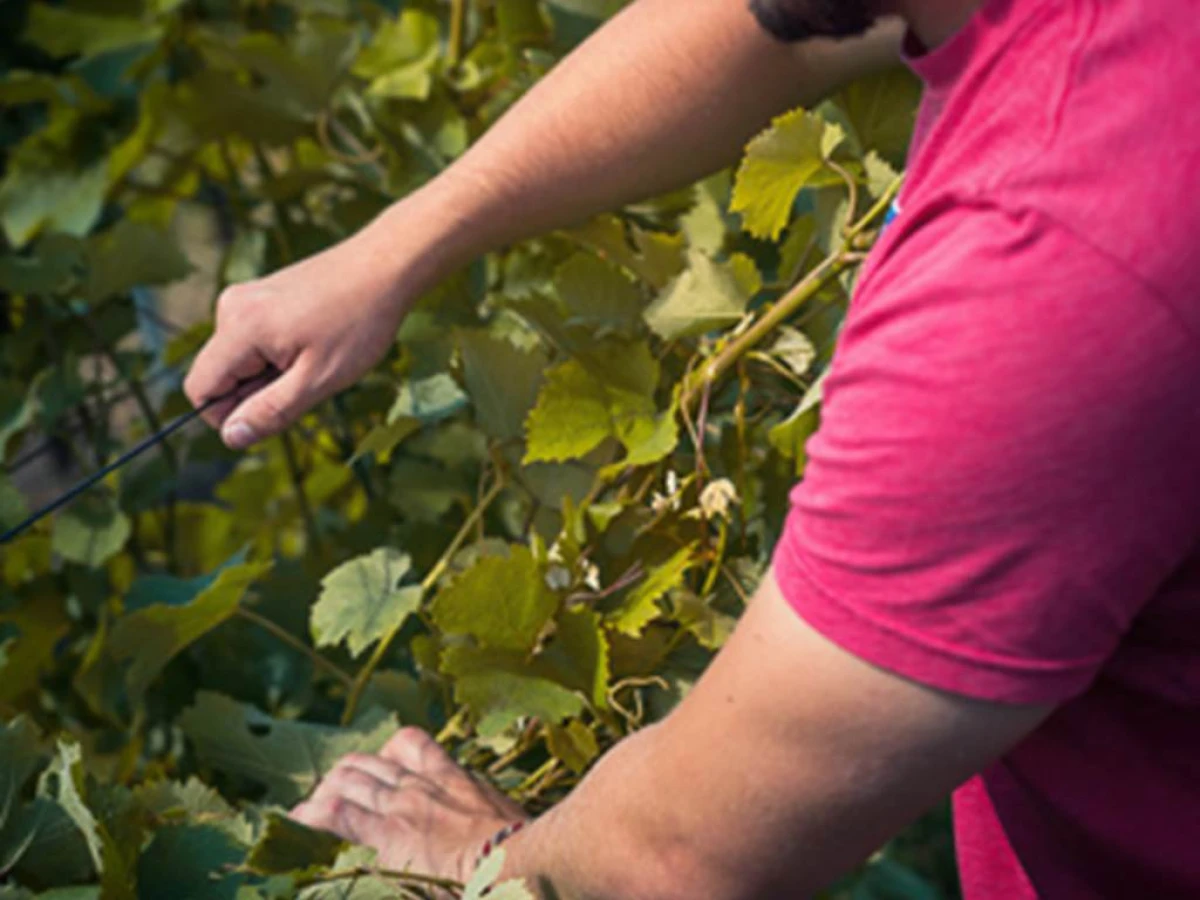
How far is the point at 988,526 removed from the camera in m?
0.70

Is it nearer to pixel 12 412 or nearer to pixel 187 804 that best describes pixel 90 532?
pixel 12 412

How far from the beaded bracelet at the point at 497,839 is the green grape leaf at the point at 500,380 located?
1.06 feet

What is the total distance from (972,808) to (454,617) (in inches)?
14.8

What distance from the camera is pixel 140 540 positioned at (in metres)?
2.02

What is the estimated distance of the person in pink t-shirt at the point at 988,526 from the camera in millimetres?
676

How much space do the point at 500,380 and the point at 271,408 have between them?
0.66 feet

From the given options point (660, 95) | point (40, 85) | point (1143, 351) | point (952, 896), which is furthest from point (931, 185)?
point (952, 896)

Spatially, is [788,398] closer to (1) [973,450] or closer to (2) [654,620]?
(2) [654,620]

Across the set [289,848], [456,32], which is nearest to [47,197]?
[456,32]

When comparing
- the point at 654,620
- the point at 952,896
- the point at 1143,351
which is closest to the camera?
the point at 1143,351

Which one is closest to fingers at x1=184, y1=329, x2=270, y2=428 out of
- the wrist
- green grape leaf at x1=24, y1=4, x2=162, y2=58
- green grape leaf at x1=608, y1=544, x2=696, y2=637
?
the wrist

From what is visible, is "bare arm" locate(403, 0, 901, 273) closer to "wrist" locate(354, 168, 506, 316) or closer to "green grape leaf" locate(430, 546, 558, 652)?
"wrist" locate(354, 168, 506, 316)

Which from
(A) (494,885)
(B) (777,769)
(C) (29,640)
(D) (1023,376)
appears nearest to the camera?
(D) (1023,376)

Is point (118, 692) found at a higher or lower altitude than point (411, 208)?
lower
